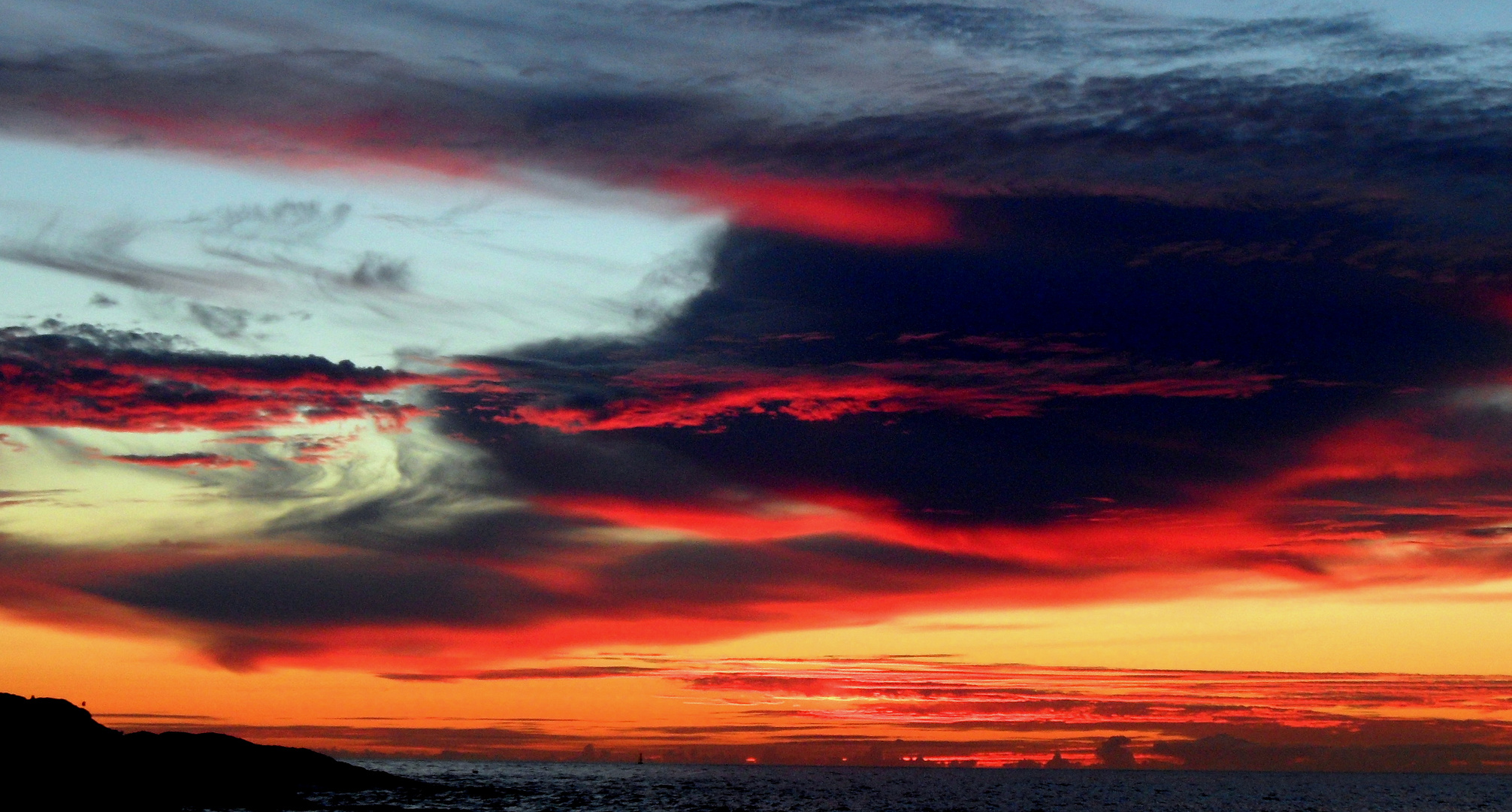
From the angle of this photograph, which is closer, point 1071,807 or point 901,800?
point 1071,807

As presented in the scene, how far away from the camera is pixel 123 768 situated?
398 feet

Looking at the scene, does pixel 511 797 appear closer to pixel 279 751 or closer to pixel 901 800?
pixel 279 751

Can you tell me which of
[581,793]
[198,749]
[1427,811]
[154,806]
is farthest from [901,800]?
[154,806]

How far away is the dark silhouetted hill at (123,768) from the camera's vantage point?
10562cm

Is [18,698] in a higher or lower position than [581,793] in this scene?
higher

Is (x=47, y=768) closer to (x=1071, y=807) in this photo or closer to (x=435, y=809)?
(x=435, y=809)

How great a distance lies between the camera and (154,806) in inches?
4227

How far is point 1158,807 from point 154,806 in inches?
5267

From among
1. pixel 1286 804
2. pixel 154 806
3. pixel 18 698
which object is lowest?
pixel 1286 804

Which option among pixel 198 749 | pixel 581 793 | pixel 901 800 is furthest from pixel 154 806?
pixel 901 800

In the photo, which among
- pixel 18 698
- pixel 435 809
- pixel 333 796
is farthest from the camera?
pixel 333 796

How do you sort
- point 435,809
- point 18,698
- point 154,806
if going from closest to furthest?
point 154,806 → point 18,698 → point 435,809

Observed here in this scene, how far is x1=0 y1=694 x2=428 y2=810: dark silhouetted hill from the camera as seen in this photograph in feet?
347

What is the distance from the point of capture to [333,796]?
14238cm
